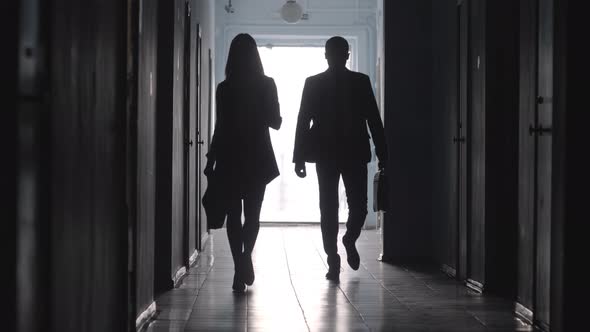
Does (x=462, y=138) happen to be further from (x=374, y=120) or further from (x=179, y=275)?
(x=179, y=275)

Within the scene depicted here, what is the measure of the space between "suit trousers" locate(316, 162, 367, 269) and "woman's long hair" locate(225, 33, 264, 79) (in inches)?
33.4

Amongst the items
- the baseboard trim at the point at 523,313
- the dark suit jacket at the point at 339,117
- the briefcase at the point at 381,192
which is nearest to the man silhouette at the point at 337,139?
the dark suit jacket at the point at 339,117

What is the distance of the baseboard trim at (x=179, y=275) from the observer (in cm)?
519

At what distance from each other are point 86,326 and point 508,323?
2.14 meters

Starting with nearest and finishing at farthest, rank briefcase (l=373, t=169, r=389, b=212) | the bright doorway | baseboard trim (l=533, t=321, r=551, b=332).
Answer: baseboard trim (l=533, t=321, r=551, b=332), briefcase (l=373, t=169, r=389, b=212), the bright doorway

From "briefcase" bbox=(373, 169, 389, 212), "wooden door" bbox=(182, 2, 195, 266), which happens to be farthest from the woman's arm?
"briefcase" bbox=(373, 169, 389, 212)

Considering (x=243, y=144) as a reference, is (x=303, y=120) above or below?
above

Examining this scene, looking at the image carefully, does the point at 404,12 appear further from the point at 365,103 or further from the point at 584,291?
the point at 584,291

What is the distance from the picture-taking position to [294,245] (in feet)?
27.1

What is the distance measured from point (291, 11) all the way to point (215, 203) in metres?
6.38

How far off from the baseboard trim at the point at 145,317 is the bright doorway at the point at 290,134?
6.56 m

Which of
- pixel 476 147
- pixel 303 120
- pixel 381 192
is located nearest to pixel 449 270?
pixel 381 192

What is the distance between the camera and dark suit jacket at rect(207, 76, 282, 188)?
4984 mm

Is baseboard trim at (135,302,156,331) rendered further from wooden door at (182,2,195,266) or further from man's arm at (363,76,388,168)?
man's arm at (363,76,388,168)
